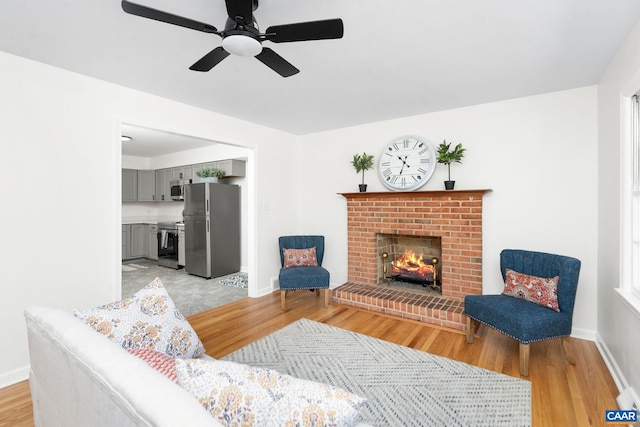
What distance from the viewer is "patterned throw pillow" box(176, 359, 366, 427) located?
30.7 inches

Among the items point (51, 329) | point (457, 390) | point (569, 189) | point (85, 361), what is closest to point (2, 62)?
point (51, 329)

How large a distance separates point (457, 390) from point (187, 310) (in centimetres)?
303

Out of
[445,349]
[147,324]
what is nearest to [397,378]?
[445,349]

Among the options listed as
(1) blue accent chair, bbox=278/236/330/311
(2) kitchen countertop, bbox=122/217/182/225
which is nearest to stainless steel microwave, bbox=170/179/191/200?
(2) kitchen countertop, bbox=122/217/182/225

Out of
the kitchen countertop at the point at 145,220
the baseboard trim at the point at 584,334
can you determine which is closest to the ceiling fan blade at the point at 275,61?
the baseboard trim at the point at 584,334

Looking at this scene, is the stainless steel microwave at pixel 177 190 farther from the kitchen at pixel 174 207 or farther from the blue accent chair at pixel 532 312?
the blue accent chair at pixel 532 312

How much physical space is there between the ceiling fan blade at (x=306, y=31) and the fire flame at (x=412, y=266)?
310 cm

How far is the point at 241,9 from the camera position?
148 cm

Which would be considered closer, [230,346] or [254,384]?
[254,384]

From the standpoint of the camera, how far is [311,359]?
2.53m

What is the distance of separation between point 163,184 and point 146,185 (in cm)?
55

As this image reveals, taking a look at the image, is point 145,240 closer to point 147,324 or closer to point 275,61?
point 147,324

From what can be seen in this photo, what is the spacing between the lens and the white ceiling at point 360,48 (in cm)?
173

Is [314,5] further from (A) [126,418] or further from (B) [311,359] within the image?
(B) [311,359]
